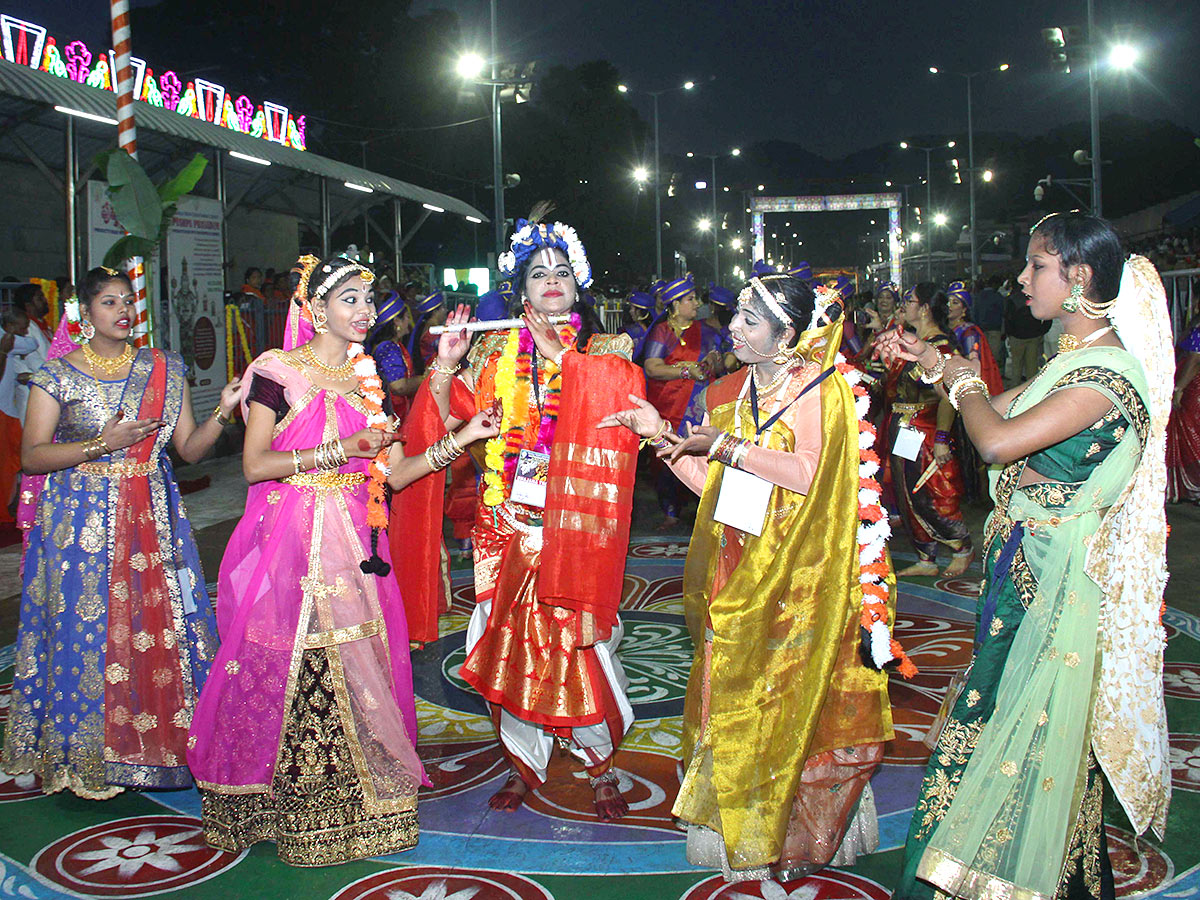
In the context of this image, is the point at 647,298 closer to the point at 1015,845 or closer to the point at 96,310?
the point at 96,310

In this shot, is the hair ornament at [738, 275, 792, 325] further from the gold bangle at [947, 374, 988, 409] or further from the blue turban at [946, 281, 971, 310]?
the blue turban at [946, 281, 971, 310]

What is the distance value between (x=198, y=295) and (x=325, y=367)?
29.8ft

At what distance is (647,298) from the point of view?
1158 centimetres

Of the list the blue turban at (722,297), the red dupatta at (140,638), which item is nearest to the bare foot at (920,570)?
the blue turban at (722,297)

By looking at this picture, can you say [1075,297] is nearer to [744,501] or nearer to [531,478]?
[744,501]

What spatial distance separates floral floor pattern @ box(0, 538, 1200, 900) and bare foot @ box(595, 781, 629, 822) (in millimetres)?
41

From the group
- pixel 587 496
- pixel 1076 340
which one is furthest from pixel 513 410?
pixel 1076 340

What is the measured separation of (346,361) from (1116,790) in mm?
2748

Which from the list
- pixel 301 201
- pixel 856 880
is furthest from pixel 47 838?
pixel 301 201

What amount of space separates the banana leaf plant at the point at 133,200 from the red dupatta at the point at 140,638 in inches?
31.2

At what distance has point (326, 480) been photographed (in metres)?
3.67

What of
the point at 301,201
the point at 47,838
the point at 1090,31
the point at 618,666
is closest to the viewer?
the point at 47,838

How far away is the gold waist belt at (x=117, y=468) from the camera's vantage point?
4.12 m

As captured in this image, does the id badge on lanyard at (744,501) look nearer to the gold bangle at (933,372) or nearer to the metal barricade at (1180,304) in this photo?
the gold bangle at (933,372)
